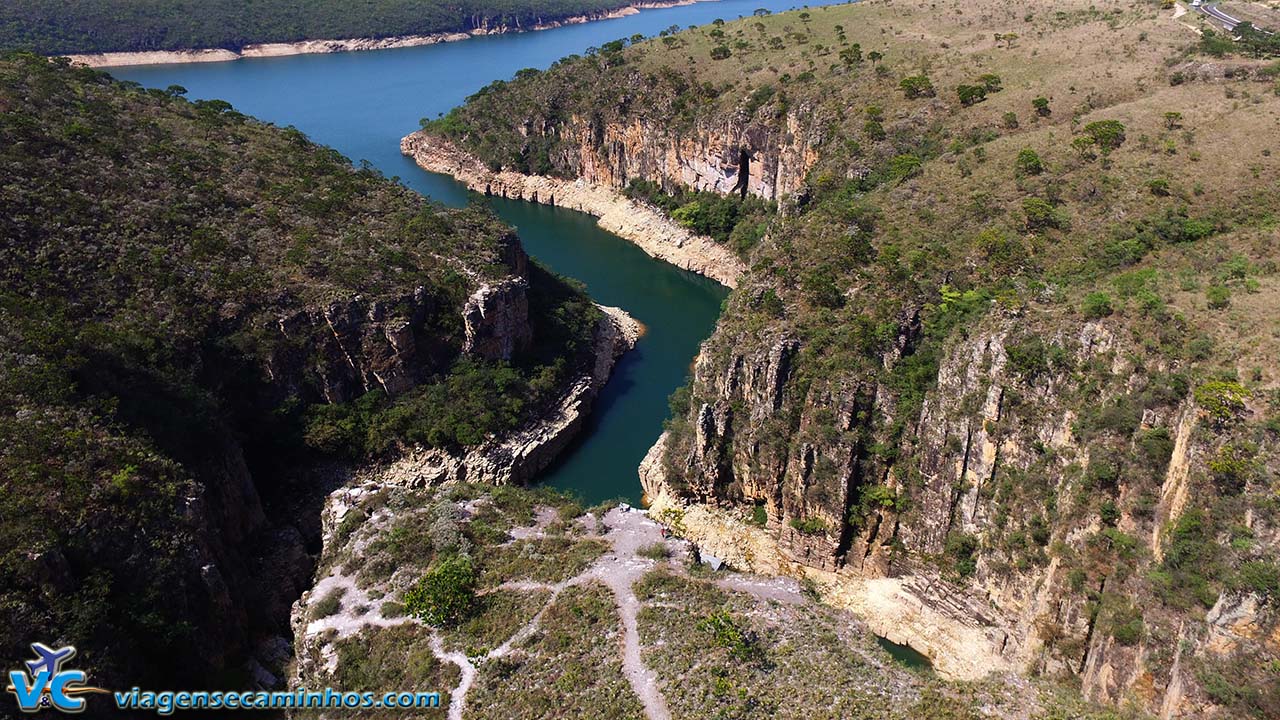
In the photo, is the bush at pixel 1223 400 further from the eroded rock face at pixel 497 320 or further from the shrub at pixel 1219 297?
the eroded rock face at pixel 497 320

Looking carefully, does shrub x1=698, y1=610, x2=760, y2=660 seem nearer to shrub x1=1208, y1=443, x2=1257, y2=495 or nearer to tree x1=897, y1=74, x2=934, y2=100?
shrub x1=1208, y1=443, x2=1257, y2=495

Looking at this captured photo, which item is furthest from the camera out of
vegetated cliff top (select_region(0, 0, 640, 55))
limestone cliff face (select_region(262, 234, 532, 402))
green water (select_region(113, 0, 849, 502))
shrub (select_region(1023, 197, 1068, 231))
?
vegetated cliff top (select_region(0, 0, 640, 55))

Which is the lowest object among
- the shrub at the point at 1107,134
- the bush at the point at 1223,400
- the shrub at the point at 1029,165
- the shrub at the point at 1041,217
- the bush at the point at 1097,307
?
the bush at the point at 1223,400

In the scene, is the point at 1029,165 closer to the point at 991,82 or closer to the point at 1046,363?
the point at 991,82

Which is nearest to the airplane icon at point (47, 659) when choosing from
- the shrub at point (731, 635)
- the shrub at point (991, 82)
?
the shrub at point (731, 635)

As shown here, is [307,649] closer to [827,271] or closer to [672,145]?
[827,271]

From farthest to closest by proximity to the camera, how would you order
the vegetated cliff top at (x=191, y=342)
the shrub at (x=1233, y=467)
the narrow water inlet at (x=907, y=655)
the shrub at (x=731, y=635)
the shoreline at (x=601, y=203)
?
1. the shoreline at (x=601, y=203)
2. the narrow water inlet at (x=907, y=655)
3. the vegetated cliff top at (x=191, y=342)
4. the shrub at (x=731, y=635)
5. the shrub at (x=1233, y=467)

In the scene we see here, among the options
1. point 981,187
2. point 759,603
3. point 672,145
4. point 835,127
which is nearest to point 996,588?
point 759,603

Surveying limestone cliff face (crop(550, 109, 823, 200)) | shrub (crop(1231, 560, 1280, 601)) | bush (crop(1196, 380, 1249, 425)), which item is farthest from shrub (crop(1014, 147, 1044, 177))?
shrub (crop(1231, 560, 1280, 601))
